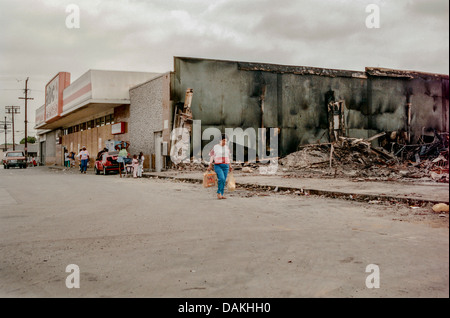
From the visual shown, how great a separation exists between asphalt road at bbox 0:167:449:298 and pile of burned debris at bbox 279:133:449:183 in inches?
349

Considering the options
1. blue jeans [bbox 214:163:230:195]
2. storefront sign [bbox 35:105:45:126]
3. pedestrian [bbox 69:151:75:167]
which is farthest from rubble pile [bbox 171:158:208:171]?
storefront sign [bbox 35:105:45:126]

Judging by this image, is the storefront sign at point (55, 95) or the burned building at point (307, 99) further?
the storefront sign at point (55, 95)

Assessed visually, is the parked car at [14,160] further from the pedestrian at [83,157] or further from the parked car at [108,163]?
the parked car at [108,163]

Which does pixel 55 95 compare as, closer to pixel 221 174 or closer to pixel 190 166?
pixel 190 166

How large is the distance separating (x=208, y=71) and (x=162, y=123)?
4556 millimetres

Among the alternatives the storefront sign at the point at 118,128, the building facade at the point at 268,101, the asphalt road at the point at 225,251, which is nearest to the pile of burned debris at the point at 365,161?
the building facade at the point at 268,101

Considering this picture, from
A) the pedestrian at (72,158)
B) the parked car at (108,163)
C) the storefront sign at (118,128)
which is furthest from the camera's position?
the pedestrian at (72,158)

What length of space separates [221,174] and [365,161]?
1197 centimetres

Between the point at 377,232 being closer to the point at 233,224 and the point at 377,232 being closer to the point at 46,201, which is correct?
the point at 233,224

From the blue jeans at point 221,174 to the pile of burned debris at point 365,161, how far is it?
744 centimetres

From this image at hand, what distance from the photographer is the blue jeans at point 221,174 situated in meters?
11.9

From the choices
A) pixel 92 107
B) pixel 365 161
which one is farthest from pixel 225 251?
pixel 92 107

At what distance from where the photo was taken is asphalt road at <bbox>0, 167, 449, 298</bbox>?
364cm
